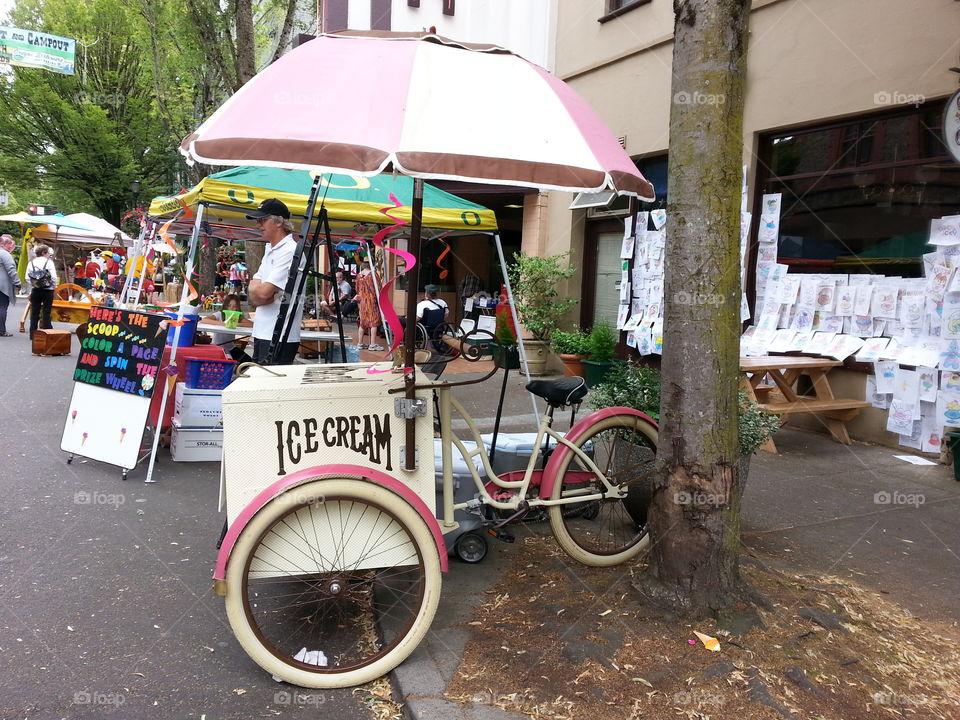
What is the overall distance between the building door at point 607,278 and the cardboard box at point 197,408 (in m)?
6.38

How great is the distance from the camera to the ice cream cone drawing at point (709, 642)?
293 cm

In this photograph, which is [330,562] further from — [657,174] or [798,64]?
[657,174]

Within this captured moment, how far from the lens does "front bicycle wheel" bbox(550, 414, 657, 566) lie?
12.5ft

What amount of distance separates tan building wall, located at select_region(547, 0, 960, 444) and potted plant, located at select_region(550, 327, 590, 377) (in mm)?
2727

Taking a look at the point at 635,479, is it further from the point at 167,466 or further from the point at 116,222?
the point at 116,222

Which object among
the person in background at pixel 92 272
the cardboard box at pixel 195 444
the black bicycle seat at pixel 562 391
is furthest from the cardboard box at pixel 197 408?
the person in background at pixel 92 272

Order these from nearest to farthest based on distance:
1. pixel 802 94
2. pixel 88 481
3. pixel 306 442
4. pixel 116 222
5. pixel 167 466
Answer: pixel 306 442 → pixel 88 481 → pixel 167 466 → pixel 802 94 → pixel 116 222

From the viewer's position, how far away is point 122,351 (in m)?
5.57

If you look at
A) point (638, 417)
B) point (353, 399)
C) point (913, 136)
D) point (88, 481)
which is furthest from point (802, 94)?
point (88, 481)

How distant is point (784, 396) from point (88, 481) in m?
6.49

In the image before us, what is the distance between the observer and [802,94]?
731 cm

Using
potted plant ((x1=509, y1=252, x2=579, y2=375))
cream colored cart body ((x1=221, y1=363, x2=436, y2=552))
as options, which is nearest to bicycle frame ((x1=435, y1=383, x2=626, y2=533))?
cream colored cart body ((x1=221, y1=363, x2=436, y2=552))

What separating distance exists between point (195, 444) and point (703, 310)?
453cm

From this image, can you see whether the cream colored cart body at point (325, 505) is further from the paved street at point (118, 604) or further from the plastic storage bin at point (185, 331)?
the plastic storage bin at point (185, 331)
